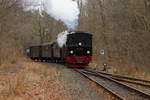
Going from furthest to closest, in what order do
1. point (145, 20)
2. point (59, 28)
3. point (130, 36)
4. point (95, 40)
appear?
1. point (59, 28)
2. point (95, 40)
3. point (130, 36)
4. point (145, 20)

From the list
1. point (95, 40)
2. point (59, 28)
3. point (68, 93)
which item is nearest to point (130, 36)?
point (95, 40)

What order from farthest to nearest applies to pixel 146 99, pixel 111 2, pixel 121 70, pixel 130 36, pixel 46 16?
pixel 46 16 < pixel 111 2 < pixel 130 36 < pixel 121 70 < pixel 146 99

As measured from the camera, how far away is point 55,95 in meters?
9.54

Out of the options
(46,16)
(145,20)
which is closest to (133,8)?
(145,20)

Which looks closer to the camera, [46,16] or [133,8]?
[133,8]

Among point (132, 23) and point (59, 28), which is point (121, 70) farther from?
point (59, 28)

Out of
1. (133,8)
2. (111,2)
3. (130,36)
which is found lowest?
(130,36)

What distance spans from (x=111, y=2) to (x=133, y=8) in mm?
6643

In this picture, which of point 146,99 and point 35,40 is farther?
point 35,40

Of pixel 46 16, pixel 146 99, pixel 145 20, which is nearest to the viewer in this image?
pixel 146 99

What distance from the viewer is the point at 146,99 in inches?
338

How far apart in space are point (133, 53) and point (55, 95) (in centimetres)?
1748

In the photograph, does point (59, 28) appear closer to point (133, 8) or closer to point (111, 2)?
point (111, 2)

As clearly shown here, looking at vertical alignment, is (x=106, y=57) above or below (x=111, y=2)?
below
